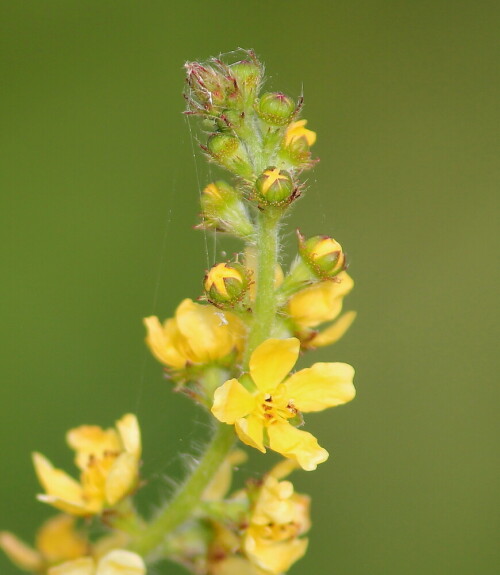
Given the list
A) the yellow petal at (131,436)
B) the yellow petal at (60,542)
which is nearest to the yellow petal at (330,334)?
the yellow petal at (131,436)

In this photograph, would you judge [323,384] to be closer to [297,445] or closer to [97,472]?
[297,445]

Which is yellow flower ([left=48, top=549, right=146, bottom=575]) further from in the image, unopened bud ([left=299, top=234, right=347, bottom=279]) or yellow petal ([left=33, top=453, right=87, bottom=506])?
unopened bud ([left=299, top=234, right=347, bottom=279])

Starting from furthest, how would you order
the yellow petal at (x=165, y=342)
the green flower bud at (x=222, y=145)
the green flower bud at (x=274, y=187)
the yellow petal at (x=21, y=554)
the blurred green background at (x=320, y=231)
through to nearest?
the blurred green background at (x=320, y=231) → the yellow petal at (x=21, y=554) → the yellow petal at (x=165, y=342) → the green flower bud at (x=222, y=145) → the green flower bud at (x=274, y=187)

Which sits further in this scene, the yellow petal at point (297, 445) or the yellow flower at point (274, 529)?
the yellow flower at point (274, 529)

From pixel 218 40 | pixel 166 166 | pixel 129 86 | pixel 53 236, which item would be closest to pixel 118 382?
pixel 53 236

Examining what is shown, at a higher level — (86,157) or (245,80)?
(245,80)

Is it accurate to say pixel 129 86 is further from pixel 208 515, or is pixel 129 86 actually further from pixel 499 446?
pixel 208 515

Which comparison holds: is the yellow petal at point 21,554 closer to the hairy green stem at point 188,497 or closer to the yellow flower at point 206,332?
the hairy green stem at point 188,497
